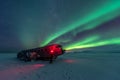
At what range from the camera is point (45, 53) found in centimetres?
2730

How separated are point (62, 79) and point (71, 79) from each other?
28.9 inches

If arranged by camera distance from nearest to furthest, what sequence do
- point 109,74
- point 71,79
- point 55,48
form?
point 71,79 < point 109,74 < point 55,48

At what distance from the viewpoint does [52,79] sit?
14.6 meters

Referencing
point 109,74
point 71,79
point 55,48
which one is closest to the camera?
point 71,79

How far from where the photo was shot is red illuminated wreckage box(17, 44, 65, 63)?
26891mm

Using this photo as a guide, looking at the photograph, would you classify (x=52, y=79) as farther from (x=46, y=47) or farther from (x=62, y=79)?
(x=46, y=47)

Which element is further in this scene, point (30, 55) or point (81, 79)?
point (30, 55)

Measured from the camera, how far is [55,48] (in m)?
27.0

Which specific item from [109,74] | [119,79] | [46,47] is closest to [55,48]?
[46,47]

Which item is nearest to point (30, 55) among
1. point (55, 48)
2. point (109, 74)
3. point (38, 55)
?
point (38, 55)

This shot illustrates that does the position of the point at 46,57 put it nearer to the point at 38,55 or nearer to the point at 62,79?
the point at 38,55

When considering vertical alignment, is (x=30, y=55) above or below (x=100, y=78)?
above

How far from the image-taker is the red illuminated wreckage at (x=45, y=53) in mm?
26891

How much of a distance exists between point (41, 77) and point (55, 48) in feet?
39.4
